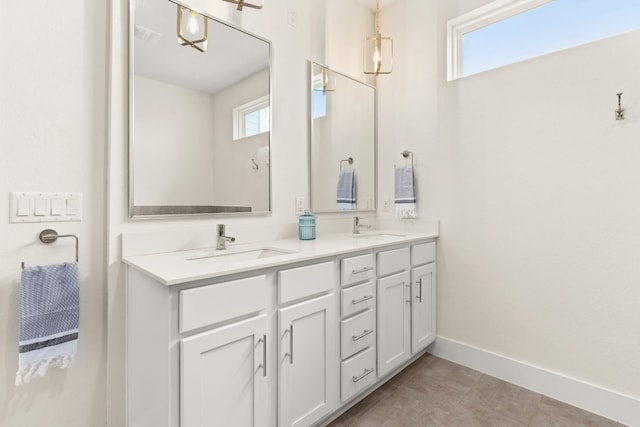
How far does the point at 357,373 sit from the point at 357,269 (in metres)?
0.57

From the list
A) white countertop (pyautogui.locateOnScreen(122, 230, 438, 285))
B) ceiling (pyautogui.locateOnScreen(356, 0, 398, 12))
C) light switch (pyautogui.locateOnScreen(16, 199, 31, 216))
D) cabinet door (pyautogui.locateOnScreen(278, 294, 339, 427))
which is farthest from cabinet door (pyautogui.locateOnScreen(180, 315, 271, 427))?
ceiling (pyautogui.locateOnScreen(356, 0, 398, 12))

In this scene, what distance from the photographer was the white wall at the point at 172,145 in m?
1.58

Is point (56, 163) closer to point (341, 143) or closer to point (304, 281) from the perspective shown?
point (304, 281)

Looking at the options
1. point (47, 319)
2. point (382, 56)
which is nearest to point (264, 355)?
point (47, 319)

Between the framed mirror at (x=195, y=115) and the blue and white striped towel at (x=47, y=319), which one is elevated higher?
the framed mirror at (x=195, y=115)

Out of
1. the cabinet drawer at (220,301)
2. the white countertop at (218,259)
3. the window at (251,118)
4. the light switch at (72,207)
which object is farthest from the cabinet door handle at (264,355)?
the window at (251,118)

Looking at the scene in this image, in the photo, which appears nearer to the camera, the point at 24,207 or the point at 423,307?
the point at 24,207

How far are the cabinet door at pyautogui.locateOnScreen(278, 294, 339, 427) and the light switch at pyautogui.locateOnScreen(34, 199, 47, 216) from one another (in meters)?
1.06

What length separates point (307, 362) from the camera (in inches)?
59.4

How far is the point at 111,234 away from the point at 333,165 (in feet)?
5.14

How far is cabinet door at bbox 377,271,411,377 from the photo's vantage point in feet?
6.36

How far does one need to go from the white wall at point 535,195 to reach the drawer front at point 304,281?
4.02ft

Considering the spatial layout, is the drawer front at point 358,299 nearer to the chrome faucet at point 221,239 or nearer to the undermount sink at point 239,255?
the undermount sink at point 239,255

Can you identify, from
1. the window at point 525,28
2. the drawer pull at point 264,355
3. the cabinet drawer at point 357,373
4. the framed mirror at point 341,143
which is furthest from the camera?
the framed mirror at point 341,143
